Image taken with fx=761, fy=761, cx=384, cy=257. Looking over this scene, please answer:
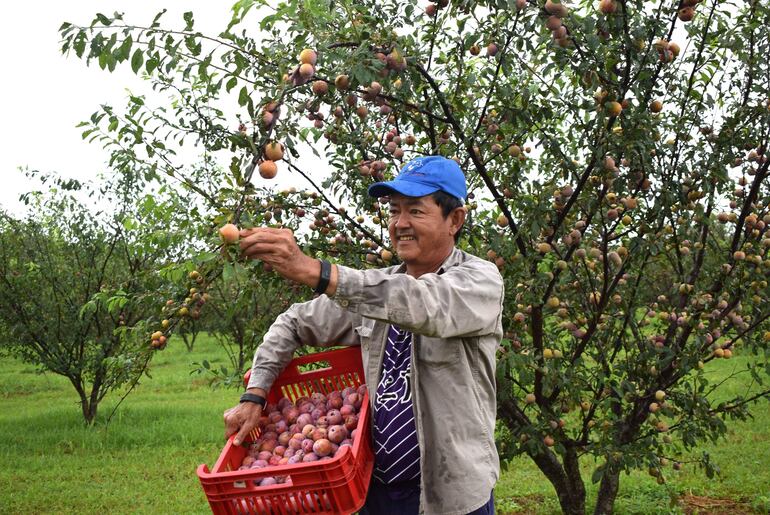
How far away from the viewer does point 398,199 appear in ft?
7.23

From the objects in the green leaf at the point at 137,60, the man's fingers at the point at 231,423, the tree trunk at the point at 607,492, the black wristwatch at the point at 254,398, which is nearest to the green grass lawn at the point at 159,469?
the tree trunk at the point at 607,492

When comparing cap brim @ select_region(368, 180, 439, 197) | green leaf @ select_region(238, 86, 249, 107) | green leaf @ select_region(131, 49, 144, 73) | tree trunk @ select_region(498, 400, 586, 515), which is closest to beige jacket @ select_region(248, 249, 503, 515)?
cap brim @ select_region(368, 180, 439, 197)

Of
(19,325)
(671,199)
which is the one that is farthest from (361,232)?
(19,325)

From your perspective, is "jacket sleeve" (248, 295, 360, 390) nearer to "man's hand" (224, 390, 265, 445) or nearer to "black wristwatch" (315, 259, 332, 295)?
"man's hand" (224, 390, 265, 445)

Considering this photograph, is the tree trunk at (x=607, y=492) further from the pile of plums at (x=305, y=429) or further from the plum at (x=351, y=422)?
the plum at (x=351, y=422)

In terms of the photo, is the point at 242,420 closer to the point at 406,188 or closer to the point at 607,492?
the point at 406,188

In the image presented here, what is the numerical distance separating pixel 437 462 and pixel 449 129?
189cm

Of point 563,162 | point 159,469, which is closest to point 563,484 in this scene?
point 563,162

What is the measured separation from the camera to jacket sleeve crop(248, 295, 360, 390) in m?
2.38

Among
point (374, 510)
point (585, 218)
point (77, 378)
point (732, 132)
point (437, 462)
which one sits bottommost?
point (77, 378)

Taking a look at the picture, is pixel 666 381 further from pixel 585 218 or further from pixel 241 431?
pixel 241 431

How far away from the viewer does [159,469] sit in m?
7.28

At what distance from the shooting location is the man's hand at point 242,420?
223 cm

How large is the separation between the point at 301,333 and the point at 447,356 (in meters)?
0.55
